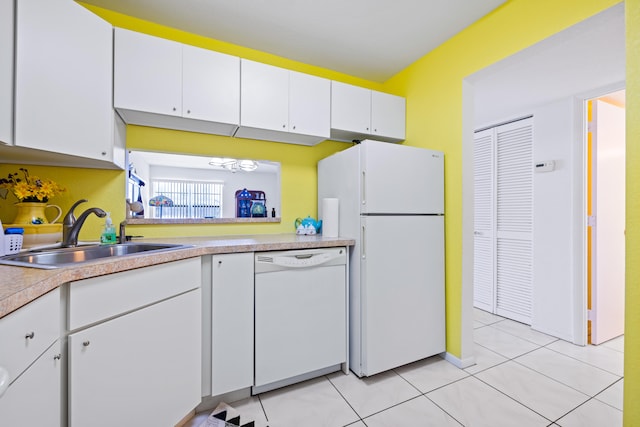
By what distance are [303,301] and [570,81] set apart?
283 centimetres

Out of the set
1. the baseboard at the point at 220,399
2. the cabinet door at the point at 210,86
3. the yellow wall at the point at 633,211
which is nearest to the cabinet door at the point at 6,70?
the cabinet door at the point at 210,86

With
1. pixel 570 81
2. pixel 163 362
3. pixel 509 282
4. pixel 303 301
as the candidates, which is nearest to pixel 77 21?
pixel 163 362

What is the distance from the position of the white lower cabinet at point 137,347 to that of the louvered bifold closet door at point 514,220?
3.18 meters

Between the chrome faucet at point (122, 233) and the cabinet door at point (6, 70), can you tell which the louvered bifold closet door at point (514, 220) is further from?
the cabinet door at point (6, 70)

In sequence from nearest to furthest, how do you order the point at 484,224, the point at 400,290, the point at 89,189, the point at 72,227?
the point at 72,227 → the point at 89,189 → the point at 400,290 → the point at 484,224

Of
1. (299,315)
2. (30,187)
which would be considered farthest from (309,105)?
(30,187)

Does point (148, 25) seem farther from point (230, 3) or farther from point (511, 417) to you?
point (511, 417)

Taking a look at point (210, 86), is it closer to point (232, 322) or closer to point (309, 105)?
point (309, 105)

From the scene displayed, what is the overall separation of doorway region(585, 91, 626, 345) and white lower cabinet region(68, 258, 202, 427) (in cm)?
326

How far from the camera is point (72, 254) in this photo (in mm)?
1435

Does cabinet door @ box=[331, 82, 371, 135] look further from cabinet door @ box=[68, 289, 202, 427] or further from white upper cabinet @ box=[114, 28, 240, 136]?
cabinet door @ box=[68, 289, 202, 427]

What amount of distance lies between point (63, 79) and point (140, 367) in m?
1.46

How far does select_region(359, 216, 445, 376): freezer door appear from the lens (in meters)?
1.86

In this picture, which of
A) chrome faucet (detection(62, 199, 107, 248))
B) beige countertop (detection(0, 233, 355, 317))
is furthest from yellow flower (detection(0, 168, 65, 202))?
beige countertop (detection(0, 233, 355, 317))
